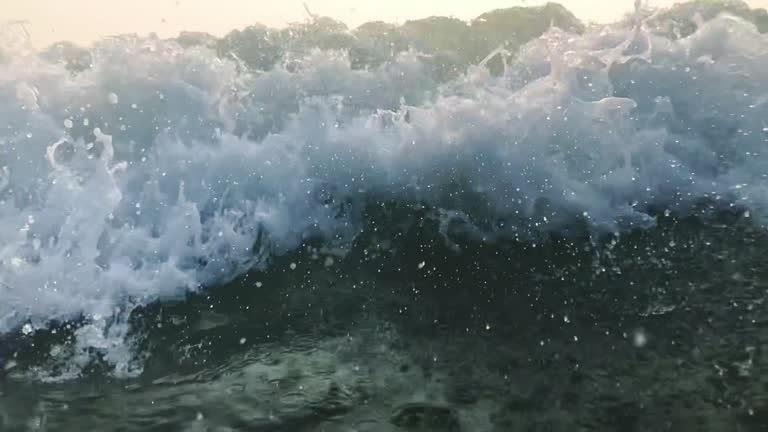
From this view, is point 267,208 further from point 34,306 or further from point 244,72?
point 244,72

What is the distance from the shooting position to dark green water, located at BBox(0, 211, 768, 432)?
2.40 meters

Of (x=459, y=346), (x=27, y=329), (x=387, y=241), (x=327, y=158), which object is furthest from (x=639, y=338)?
(x=27, y=329)

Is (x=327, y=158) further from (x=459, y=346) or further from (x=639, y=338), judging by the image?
(x=639, y=338)

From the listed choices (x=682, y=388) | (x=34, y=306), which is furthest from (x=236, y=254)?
(x=682, y=388)

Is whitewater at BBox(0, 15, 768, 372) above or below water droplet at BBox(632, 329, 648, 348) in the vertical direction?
above

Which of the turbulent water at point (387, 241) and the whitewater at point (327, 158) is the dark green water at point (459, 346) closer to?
the turbulent water at point (387, 241)

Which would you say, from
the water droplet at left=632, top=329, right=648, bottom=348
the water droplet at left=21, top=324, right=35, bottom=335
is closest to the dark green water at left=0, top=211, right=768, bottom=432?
the water droplet at left=632, top=329, right=648, bottom=348

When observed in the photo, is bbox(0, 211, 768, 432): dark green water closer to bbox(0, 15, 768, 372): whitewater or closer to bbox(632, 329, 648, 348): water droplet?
bbox(632, 329, 648, 348): water droplet

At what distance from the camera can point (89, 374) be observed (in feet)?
9.87

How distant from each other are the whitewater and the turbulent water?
0.07 ft

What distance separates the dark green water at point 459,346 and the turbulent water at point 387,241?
2cm

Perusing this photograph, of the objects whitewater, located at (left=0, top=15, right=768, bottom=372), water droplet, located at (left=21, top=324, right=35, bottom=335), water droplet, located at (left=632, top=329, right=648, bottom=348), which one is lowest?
water droplet, located at (left=632, top=329, right=648, bottom=348)

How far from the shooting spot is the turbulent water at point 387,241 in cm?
261

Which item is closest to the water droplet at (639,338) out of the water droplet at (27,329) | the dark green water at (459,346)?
the dark green water at (459,346)
